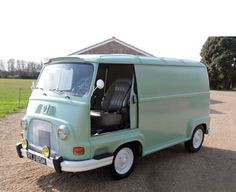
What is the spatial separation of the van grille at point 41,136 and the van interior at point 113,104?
71cm

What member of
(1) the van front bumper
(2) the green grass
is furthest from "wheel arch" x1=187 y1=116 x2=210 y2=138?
(2) the green grass

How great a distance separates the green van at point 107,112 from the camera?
4676mm

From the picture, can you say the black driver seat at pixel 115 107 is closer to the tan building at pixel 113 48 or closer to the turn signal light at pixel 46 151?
the turn signal light at pixel 46 151

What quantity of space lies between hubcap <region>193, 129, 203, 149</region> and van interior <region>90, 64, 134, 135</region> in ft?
8.06

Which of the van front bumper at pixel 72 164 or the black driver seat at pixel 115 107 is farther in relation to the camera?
the black driver seat at pixel 115 107

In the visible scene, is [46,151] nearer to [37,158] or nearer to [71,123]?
[37,158]

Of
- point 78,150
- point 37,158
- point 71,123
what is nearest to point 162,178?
point 78,150

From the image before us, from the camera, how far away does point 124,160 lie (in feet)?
18.0

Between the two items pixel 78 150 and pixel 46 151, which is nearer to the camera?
pixel 78 150

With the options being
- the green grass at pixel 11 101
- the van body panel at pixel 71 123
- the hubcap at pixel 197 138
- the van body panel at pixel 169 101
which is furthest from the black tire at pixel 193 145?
the green grass at pixel 11 101

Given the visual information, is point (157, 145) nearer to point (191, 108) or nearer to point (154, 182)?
point (154, 182)

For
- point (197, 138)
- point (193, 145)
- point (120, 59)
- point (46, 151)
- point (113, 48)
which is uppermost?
point (113, 48)

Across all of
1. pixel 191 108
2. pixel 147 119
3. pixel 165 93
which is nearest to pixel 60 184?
pixel 147 119

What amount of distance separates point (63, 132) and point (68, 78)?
1090 millimetres
